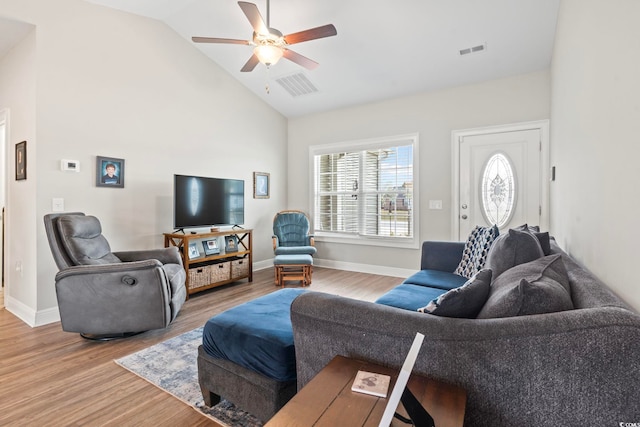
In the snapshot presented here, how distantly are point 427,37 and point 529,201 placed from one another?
2.30 metres

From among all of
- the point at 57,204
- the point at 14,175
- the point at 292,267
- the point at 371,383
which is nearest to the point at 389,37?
the point at 292,267

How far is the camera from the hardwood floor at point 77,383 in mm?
1714

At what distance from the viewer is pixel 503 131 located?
13.1 ft

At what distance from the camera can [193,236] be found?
3.81m

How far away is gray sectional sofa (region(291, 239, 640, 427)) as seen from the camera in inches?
31.8

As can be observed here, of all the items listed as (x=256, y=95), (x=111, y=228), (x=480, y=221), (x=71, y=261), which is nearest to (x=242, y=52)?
(x=256, y=95)

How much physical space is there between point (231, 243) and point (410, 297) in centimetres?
291

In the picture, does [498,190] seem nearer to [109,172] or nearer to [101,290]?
[101,290]

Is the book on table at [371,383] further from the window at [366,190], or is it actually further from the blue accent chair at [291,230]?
the blue accent chair at [291,230]

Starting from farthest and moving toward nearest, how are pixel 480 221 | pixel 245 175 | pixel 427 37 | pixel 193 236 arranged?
pixel 245 175 → pixel 480 221 → pixel 193 236 → pixel 427 37

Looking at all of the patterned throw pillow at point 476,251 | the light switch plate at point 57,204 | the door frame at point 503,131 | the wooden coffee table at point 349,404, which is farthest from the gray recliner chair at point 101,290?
the door frame at point 503,131

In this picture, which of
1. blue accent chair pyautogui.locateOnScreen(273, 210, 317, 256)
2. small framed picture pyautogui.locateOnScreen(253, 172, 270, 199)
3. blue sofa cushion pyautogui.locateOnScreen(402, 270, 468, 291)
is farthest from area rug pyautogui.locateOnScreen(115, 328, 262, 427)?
small framed picture pyautogui.locateOnScreen(253, 172, 270, 199)

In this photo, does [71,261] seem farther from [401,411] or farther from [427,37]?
[427,37]

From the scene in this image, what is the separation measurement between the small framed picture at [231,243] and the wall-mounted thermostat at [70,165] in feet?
6.13
